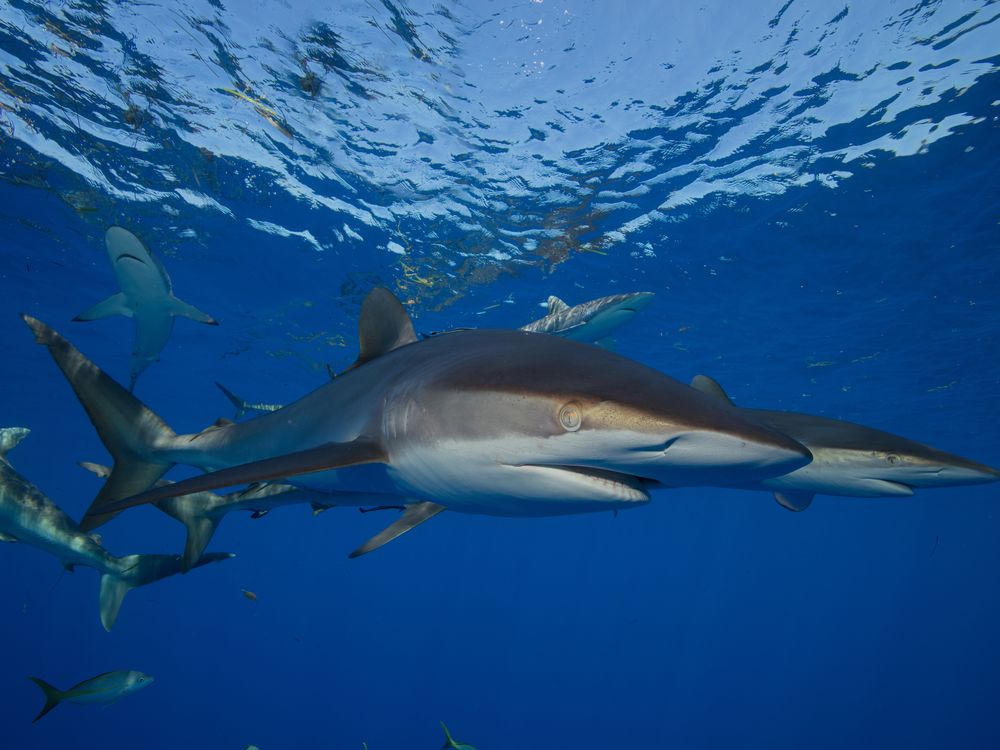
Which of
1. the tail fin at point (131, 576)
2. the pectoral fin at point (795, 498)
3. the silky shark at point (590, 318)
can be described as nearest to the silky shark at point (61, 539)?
the tail fin at point (131, 576)

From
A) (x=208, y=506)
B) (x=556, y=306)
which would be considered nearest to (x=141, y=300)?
(x=208, y=506)

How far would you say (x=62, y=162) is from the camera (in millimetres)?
11875

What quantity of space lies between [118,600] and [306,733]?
56044mm

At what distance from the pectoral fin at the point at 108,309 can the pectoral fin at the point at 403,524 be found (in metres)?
8.93

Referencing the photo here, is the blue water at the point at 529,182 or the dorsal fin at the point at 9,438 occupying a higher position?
the blue water at the point at 529,182

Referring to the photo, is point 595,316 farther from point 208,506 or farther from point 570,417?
point 570,417

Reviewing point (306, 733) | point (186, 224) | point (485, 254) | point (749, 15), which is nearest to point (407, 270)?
point (485, 254)

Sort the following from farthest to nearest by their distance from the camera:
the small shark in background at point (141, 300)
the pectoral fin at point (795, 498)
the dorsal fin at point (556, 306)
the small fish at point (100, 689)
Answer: the dorsal fin at point (556, 306)
the small shark in background at point (141, 300)
the small fish at point (100, 689)
the pectoral fin at point (795, 498)

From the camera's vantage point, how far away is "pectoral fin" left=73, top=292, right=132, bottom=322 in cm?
964

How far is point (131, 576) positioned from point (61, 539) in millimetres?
750

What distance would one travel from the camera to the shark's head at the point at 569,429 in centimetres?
147

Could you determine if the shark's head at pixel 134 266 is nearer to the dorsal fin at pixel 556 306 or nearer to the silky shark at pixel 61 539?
the silky shark at pixel 61 539

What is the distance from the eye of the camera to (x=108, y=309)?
1001cm

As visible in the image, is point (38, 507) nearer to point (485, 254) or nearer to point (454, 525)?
point (485, 254)
